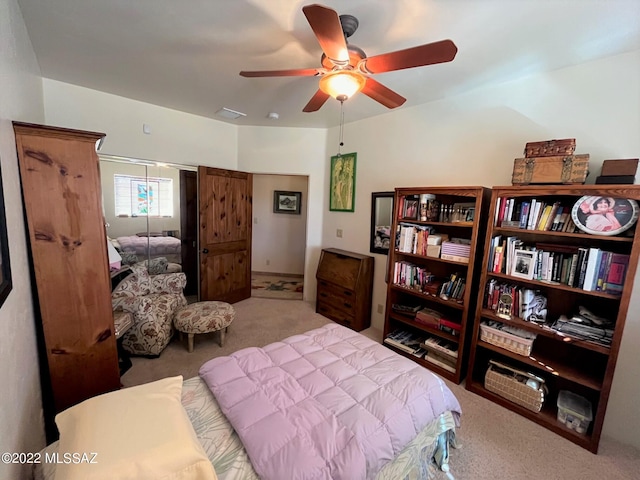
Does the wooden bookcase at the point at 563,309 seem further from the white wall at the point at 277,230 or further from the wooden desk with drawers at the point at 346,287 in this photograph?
the white wall at the point at 277,230

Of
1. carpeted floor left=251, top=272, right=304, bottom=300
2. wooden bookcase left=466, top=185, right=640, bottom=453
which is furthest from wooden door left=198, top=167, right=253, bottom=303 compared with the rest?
wooden bookcase left=466, top=185, right=640, bottom=453

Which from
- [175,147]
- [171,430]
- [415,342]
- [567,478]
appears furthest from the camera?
[175,147]

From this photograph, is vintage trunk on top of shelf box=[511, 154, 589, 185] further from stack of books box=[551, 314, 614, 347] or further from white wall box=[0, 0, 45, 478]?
white wall box=[0, 0, 45, 478]

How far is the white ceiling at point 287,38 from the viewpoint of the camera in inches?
57.1

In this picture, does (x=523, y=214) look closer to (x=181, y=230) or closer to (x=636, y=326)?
(x=636, y=326)

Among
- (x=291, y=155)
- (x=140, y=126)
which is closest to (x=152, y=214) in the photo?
(x=140, y=126)

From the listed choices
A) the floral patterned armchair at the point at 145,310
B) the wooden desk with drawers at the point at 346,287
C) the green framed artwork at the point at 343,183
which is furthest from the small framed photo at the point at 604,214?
the floral patterned armchair at the point at 145,310

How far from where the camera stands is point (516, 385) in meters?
2.06

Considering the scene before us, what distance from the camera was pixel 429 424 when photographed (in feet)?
4.71

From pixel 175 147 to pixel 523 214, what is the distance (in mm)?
3682

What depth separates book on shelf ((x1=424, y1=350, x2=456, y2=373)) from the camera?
7.96 ft

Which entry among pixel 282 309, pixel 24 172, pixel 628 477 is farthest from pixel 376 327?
pixel 24 172

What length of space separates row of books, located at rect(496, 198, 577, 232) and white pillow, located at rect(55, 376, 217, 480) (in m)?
2.31

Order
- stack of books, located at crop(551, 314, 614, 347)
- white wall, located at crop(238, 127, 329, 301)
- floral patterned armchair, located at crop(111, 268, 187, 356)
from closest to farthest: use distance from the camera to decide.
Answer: stack of books, located at crop(551, 314, 614, 347)
floral patterned armchair, located at crop(111, 268, 187, 356)
white wall, located at crop(238, 127, 329, 301)
